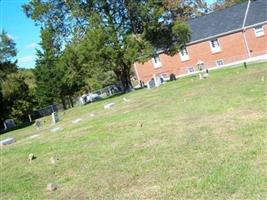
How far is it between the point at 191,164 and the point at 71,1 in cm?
3602

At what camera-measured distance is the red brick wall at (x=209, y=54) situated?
47.8 meters

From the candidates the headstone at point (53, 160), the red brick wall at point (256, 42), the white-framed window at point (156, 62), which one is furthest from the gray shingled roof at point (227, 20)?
the headstone at point (53, 160)

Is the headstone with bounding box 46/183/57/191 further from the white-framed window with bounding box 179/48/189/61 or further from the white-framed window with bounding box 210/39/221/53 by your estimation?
the white-framed window with bounding box 179/48/189/61

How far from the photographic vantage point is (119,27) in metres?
43.5

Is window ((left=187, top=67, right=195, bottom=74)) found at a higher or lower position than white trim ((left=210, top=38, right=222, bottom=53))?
lower

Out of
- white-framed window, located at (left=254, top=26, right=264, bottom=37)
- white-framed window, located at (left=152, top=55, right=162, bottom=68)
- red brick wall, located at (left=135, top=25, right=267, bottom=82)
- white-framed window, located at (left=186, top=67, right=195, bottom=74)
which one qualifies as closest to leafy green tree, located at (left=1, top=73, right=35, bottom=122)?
red brick wall, located at (left=135, top=25, right=267, bottom=82)

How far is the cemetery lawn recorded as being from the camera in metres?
7.93

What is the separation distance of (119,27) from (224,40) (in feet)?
41.4

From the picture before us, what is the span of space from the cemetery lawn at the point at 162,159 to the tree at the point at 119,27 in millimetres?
24973

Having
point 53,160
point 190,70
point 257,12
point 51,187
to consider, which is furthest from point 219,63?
point 51,187

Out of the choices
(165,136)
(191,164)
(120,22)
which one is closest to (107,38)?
(120,22)

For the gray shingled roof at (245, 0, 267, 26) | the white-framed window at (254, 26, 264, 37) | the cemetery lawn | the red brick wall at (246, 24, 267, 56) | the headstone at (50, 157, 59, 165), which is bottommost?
the cemetery lawn

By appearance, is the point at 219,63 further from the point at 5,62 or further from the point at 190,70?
the point at 5,62

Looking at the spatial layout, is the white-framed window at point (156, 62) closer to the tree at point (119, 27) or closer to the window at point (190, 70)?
the window at point (190, 70)
